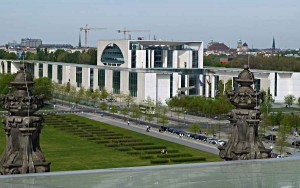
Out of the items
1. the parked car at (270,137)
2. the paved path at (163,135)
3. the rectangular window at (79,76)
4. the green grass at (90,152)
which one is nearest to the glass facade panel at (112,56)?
the rectangular window at (79,76)

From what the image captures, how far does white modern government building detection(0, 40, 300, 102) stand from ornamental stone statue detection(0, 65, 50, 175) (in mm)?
75221

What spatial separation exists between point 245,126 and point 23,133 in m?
3.45

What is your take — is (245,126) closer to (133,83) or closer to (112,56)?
(133,83)

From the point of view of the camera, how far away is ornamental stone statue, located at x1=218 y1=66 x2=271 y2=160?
378 inches

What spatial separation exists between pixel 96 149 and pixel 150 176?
36626mm

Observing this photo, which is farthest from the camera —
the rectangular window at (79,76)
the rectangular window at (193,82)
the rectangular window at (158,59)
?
the rectangular window at (79,76)

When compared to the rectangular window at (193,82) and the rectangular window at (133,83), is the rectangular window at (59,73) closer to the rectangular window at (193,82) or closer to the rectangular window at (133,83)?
the rectangular window at (133,83)

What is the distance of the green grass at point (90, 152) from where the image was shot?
3636cm

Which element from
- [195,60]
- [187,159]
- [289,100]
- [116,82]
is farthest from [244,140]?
[195,60]

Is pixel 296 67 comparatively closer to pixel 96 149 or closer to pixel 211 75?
pixel 211 75

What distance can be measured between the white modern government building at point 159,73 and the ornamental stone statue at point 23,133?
75.2 meters

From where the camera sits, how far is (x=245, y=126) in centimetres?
972

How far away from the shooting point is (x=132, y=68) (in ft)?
298

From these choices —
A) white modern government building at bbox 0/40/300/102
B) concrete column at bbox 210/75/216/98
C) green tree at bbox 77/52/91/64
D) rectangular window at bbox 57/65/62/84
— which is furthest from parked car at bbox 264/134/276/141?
green tree at bbox 77/52/91/64
